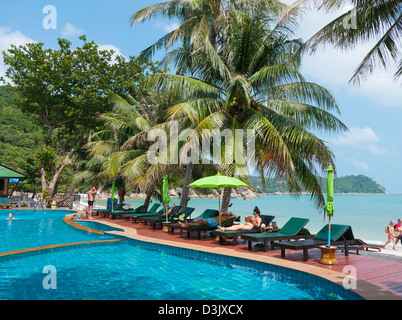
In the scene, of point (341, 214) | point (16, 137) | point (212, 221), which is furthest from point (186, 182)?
point (341, 214)

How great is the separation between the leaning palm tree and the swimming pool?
4044 mm

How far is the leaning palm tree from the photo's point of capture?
11.0 meters

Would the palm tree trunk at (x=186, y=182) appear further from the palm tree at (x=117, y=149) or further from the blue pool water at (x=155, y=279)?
the blue pool water at (x=155, y=279)

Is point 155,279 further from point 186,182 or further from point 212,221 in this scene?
point 186,182

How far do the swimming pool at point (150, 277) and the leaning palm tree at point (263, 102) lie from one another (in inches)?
159

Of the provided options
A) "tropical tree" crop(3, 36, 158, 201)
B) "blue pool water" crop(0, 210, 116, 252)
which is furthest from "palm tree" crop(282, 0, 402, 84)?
"tropical tree" crop(3, 36, 158, 201)

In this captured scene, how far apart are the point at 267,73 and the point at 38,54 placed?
62.6 feet

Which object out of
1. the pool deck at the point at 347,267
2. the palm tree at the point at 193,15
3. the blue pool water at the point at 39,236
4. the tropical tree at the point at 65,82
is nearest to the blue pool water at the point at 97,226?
the blue pool water at the point at 39,236

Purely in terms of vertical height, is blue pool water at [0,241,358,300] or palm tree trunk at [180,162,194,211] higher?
palm tree trunk at [180,162,194,211]

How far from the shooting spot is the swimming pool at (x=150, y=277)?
5.48 metres

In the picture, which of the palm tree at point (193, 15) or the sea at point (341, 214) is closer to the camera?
the palm tree at point (193, 15)

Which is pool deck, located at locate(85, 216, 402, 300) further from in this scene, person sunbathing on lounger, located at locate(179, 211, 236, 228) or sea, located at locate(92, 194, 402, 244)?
sea, located at locate(92, 194, 402, 244)

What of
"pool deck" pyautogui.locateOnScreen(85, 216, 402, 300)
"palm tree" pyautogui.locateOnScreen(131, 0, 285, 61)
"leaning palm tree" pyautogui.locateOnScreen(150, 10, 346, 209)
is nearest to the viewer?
"pool deck" pyautogui.locateOnScreen(85, 216, 402, 300)
